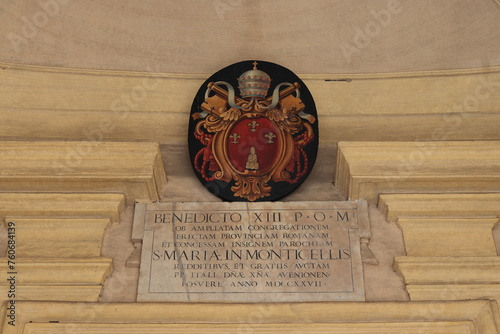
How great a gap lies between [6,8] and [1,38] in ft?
0.88

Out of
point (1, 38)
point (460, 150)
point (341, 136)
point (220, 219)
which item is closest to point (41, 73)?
point (1, 38)

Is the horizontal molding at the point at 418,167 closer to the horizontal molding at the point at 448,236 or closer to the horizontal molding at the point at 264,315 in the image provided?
the horizontal molding at the point at 448,236

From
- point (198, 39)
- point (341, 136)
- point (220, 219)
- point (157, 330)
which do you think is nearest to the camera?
point (157, 330)

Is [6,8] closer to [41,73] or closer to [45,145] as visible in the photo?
[41,73]

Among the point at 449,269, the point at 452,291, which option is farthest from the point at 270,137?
the point at 452,291

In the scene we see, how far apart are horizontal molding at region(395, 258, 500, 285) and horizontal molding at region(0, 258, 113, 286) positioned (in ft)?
7.09

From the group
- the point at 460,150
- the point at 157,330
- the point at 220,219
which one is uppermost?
the point at 460,150

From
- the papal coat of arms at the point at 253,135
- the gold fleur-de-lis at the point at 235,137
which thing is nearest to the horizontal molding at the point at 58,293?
the papal coat of arms at the point at 253,135

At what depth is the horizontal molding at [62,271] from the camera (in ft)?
19.4

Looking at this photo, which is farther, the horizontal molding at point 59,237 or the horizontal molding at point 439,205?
the horizontal molding at point 439,205

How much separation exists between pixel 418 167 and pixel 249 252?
148cm

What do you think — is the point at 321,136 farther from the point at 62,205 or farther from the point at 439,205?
the point at 62,205

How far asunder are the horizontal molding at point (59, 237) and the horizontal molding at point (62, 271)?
0.10 meters

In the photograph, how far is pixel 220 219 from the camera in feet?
20.6
